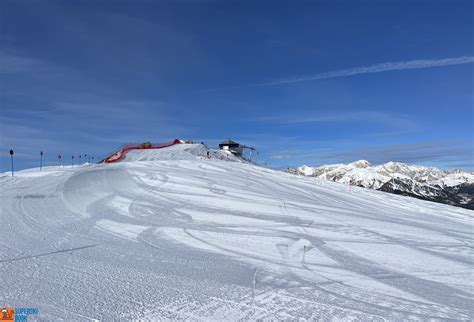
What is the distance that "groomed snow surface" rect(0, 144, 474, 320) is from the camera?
15.3ft

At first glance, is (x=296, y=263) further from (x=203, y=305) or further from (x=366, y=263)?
(x=203, y=305)

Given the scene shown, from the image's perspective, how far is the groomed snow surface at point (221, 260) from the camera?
15.3 feet

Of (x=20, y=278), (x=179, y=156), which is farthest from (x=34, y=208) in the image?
(x=179, y=156)

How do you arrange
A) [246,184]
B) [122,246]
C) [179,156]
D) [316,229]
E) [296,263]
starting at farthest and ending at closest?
[179,156] → [246,184] → [316,229] → [122,246] → [296,263]

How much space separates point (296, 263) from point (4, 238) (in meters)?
6.25

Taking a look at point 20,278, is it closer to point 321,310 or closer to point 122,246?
point 122,246

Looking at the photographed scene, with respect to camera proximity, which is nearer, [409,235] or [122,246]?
[122,246]

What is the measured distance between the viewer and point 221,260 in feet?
21.6

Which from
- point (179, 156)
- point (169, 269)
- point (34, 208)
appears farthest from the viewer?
point (179, 156)

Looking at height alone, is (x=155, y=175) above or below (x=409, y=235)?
above

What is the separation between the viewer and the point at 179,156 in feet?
127

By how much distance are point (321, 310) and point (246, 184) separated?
1376 centimetres

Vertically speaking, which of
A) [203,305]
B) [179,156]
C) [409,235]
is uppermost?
[179,156]

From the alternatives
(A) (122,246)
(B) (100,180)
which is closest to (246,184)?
(B) (100,180)
